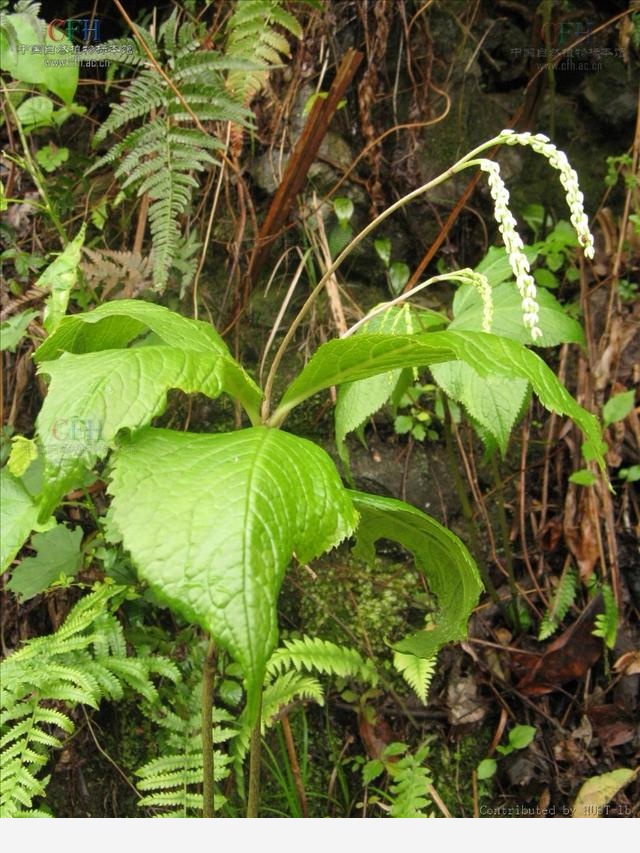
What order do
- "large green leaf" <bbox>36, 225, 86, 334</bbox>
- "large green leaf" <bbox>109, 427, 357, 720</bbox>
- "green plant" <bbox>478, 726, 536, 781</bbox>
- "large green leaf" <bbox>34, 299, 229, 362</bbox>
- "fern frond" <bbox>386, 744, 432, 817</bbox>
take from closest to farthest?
1. "large green leaf" <bbox>109, 427, 357, 720</bbox>
2. "large green leaf" <bbox>34, 299, 229, 362</bbox>
3. "large green leaf" <bbox>36, 225, 86, 334</bbox>
4. "fern frond" <bbox>386, 744, 432, 817</bbox>
5. "green plant" <bbox>478, 726, 536, 781</bbox>

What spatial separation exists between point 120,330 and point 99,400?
40 cm

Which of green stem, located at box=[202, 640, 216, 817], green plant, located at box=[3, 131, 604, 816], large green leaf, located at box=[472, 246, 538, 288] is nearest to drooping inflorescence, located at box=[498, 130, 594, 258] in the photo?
green plant, located at box=[3, 131, 604, 816]

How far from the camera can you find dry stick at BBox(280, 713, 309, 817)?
2.08 meters

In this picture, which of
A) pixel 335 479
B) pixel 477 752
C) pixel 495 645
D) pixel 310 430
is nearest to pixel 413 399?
pixel 310 430

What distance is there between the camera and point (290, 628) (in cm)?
235

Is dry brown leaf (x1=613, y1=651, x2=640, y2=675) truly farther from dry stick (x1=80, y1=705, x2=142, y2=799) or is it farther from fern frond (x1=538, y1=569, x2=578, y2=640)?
dry stick (x1=80, y1=705, x2=142, y2=799)

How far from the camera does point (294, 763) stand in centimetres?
209

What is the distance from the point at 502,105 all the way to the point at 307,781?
2424 mm

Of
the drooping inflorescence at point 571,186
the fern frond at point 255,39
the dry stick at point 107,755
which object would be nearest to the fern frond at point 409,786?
the dry stick at point 107,755

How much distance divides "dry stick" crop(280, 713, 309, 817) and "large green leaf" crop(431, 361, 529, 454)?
40.0 inches

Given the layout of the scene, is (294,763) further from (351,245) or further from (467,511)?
(351,245)

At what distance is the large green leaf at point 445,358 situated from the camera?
1174mm

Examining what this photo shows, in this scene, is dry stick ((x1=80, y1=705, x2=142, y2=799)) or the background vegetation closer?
the background vegetation

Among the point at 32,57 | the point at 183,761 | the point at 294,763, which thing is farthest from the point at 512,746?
the point at 32,57
